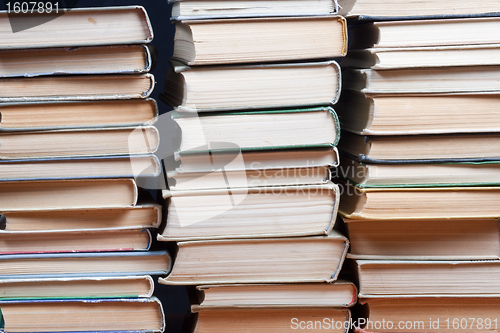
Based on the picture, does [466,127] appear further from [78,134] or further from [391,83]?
[78,134]

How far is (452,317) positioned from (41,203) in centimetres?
87

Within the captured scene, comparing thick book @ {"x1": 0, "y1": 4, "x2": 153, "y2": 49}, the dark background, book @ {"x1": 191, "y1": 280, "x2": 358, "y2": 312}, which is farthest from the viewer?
the dark background

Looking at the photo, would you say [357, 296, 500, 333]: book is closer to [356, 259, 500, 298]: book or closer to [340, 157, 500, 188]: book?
[356, 259, 500, 298]: book

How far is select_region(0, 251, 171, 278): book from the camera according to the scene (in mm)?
935

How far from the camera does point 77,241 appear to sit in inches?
37.2

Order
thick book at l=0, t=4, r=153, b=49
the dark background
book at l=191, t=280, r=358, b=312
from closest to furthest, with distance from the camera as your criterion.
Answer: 1. thick book at l=0, t=4, r=153, b=49
2. book at l=191, t=280, r=358, b=312
3. the dark background

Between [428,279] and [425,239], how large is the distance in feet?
0.27

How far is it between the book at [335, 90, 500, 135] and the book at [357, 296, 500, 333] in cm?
36

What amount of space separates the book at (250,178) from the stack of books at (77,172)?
6 centimetres

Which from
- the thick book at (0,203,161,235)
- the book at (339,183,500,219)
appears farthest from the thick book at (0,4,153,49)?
the book at (339,183,500,219)

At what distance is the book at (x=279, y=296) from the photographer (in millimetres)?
946

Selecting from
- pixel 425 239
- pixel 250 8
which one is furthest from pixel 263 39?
pixel 425 239

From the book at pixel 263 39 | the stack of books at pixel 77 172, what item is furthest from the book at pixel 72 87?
the book at pixel 263 39

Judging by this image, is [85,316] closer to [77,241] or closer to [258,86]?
[77,241]
